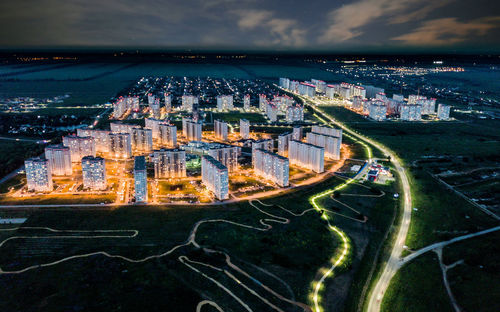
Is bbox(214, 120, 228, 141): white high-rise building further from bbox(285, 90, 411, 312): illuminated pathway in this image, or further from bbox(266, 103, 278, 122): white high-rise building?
bbox(285, 90, 411, 312): illuminated pathway

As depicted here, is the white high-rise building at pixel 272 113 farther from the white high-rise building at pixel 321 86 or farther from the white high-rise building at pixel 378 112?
the white high-rise building at pixel 321 86

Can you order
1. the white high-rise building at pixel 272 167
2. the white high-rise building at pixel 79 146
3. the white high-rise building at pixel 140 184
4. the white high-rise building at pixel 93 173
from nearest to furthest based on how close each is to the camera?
the white high-rise building at pixel 140 184, the white high-rise building at pixel 93 173, the white high-rise building at pixel 272 167, the white high-rise building at pixel 79 146

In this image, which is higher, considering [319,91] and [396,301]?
[319,91]

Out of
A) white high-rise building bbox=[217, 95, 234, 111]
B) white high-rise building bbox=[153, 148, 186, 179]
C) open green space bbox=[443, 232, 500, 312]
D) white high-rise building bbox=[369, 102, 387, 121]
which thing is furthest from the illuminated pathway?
white high-rise building bbox=[217, 95, 234, 111]

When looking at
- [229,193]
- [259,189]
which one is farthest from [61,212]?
[259,189]

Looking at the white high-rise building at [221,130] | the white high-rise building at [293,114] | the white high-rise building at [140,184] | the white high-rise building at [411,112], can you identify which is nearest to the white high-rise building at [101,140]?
the white high-rise building at [221,130]

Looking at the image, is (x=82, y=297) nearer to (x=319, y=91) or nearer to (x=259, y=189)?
(x=259, y=189)
